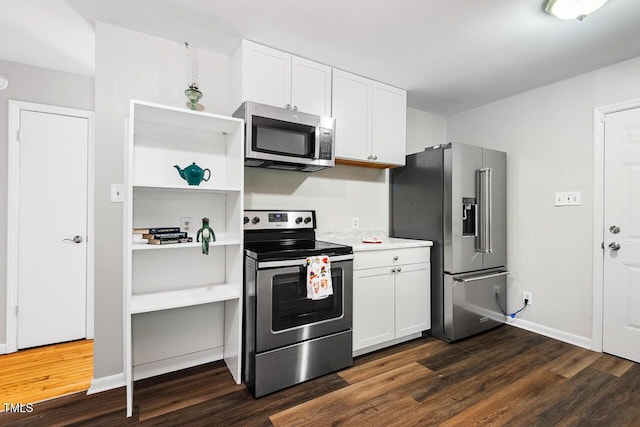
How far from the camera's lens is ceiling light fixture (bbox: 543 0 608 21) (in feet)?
5.63

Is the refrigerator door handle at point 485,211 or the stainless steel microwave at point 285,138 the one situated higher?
the stainless steel microwave at point 285,138

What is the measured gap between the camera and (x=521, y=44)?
88.0 inches

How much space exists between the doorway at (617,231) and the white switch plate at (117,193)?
3708mm

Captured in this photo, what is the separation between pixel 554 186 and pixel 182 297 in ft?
10.9

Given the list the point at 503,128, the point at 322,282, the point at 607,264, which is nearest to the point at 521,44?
the point at 503,128

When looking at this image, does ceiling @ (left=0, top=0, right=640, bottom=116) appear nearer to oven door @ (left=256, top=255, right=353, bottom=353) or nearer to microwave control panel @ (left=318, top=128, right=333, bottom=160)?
microwave control panel @ (left=318, top=128, right=333, bottom=160)

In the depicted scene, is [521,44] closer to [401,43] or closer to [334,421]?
[401,43]

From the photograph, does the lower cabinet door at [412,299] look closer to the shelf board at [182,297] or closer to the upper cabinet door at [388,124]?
the upper cabinet door at [388,124]

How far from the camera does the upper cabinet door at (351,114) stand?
104 inches

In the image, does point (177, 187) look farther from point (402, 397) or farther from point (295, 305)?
point (402, 397)

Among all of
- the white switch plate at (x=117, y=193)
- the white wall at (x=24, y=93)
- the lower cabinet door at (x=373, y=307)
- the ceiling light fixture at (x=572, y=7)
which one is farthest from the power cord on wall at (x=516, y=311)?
the white wall at (x=24, y=93)

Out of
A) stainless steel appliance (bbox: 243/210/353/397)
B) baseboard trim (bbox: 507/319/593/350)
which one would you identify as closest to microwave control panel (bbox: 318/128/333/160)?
stainless steel appliance (bbox: 243/210/353/397)

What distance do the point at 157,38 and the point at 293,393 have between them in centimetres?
261

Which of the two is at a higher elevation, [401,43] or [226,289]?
[401,43]
